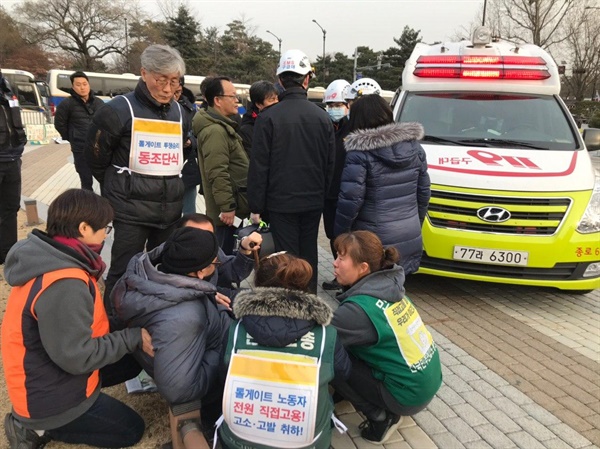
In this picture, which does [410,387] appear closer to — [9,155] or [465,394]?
[465,394]

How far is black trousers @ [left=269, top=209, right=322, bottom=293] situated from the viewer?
369cm

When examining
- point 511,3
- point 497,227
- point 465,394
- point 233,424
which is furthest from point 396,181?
point 511,3

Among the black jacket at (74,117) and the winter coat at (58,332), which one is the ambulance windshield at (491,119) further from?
the black jacket at (74,117)

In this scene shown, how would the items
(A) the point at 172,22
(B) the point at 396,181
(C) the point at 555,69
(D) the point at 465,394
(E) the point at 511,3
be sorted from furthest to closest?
1. (A) the point at 172,22
2. (E) the point at 511,3
3. (C) the point at 555,69
4. (B) the point at 396,181
5. (D) the point at 465,394

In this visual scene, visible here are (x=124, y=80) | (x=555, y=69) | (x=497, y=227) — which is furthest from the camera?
(x=124, y=80)

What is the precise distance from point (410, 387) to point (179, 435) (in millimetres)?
1143

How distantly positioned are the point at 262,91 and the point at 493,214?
7.45 ft

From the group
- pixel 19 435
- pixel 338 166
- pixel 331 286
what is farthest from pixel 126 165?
pixel 331 286

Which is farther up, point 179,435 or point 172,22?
point 172,22

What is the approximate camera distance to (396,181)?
3561 mm

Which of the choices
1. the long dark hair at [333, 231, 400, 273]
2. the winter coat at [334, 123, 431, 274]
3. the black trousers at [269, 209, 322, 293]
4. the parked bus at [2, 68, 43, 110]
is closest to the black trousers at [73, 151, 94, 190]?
the black trousers at [269, 209, 322, 293]

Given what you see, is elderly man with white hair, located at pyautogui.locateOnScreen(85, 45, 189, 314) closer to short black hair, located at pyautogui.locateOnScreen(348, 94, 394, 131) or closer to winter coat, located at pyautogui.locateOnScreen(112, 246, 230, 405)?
winter coat, located at pyautogui.locateOnScreen(112, 246, 230, 405)

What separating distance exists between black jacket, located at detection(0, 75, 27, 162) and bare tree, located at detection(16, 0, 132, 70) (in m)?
49.1

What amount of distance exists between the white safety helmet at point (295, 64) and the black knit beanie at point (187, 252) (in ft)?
5.70
